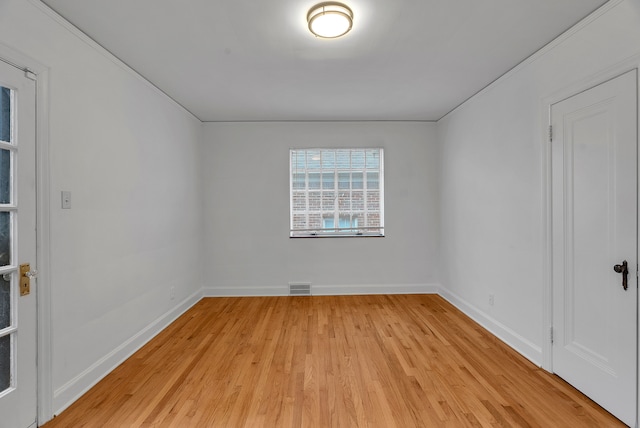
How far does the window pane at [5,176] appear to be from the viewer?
168 cm

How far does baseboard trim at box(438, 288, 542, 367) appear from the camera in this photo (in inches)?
102

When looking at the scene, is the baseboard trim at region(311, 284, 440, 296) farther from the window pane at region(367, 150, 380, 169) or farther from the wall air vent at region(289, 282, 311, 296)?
the window pane at region(367, 150, 380, 169)

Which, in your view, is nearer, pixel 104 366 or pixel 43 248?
pixel 43 248

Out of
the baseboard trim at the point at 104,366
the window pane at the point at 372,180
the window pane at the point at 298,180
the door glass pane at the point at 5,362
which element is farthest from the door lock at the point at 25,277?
the window pane at the point at 372,180

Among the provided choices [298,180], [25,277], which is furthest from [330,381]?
[298,180]

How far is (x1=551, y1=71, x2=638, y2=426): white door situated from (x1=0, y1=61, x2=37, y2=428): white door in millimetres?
3623

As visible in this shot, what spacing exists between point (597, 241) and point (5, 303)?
370cm

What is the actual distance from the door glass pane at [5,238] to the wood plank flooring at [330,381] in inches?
42.6

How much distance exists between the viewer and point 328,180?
4711mm

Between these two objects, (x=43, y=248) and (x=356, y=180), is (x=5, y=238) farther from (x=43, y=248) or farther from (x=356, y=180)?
(x=356, y=180)

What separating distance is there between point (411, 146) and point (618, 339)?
3324 millimetres

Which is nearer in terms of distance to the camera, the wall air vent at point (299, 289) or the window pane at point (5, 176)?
the window pane at point (5, 176)

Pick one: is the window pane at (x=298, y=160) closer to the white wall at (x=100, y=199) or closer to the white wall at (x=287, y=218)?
the white wall at (x=287, y=218)

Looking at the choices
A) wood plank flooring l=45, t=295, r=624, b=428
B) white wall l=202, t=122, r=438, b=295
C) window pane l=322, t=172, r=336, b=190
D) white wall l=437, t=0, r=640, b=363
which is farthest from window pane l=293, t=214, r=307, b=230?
white wall l=437, t=0, r=640, b=363
